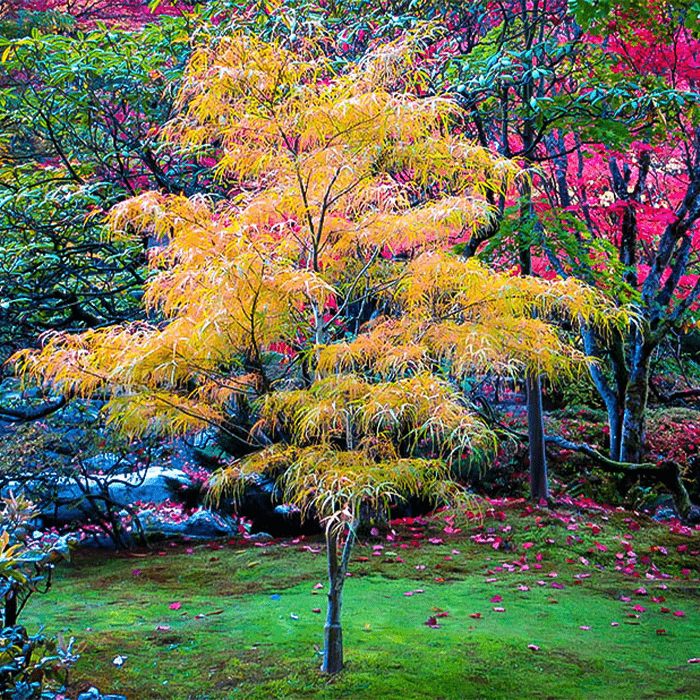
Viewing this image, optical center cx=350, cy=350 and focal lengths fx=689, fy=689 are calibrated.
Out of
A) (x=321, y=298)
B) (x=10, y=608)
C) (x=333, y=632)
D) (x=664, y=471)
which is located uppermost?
(x=321, y=298)

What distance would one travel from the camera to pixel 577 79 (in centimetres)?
812

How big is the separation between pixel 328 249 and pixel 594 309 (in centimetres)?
160

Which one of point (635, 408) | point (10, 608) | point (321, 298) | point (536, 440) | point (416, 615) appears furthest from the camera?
point (635, 408)

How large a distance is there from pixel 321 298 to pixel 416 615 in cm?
306

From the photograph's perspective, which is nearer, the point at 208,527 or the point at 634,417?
the point at 208,527

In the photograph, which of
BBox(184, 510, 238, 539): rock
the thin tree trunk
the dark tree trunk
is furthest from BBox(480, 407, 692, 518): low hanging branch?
the dark tree trunk

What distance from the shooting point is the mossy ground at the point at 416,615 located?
3967 millimetres

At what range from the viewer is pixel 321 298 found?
11.6ft

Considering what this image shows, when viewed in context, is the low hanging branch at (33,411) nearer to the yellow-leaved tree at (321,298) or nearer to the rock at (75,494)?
the rock at (75,494)

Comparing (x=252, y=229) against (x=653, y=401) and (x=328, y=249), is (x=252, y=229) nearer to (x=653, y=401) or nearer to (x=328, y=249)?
(x=328, y=249)

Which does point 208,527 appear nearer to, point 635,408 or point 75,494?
point 75,494

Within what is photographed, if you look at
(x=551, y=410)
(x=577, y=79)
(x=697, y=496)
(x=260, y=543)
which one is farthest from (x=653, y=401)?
(x=260, y=543)

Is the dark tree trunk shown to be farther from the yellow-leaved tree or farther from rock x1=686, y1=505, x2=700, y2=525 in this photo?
rock x1=686, y1=505, x2=700, y2=525

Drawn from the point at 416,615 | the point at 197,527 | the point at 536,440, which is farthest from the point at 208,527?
the point at 536,440
